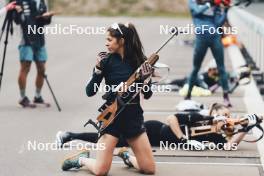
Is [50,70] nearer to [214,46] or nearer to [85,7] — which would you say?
[214,46]

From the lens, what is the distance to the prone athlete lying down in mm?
10547

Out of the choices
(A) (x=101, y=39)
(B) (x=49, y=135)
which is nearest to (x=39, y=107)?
(B) (x=49, y=135)

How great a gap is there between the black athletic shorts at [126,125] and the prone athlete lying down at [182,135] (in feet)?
3.61

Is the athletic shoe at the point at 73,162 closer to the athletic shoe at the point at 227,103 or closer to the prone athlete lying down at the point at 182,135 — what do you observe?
the prone athlete lying down at the point at 182,135

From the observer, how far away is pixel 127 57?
944 centimetres

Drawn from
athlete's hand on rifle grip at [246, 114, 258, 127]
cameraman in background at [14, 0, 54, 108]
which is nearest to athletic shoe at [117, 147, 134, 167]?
athlete's hand on rifle grip at [246, 114, 258, 127]

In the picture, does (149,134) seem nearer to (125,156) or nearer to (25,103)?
(125,156)

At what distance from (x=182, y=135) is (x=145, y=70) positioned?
5.03ft

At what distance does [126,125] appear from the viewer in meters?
9.34

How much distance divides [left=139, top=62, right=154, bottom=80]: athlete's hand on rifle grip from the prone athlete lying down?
4.34 feet

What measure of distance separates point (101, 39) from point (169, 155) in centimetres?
2097

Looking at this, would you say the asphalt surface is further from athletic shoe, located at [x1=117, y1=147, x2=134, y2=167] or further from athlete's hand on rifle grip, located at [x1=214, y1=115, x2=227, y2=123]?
athlete's hand on rifle grip, located at [x1=214, y1=115, x2=227, y2=123]

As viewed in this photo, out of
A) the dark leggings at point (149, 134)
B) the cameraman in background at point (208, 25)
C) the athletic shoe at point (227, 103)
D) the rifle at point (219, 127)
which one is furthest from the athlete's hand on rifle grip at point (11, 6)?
the rifle at point (219, 127)

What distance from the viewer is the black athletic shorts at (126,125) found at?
9.33 meters
